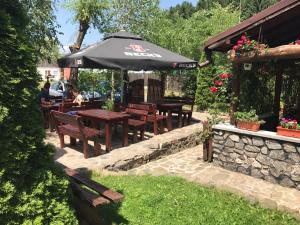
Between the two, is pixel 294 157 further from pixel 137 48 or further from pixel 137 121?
pixel 137 48

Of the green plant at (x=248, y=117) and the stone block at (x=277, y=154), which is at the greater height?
the green plant at (x=248, y=117)

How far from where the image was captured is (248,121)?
652cm

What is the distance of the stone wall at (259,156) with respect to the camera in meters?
5.91

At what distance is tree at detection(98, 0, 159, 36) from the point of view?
1719 centimetres

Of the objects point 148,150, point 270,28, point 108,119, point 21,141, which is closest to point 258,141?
point 148,150

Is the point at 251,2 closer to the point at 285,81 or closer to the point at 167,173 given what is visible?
the point at 285,81

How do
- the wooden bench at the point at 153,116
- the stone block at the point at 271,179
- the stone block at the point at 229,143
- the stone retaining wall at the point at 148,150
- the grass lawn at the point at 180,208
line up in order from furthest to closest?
the wooden bench at the point at 153,116 → the stone block at the point at 229,143 → the stone retaining wall at the point at 148,150 → the stone block at the point at 271,179 → the grass lawn at the point at 180,208

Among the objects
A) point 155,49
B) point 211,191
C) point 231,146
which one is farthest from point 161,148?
point 155,49

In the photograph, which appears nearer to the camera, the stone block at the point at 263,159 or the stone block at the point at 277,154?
the stone block at the point at 277,154

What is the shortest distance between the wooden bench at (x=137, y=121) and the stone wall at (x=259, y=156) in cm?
198

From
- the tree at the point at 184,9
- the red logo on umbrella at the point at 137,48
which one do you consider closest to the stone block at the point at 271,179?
the red logo on umbrella at the point at 137,48

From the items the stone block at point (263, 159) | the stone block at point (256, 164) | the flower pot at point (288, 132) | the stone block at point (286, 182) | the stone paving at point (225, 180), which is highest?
the flower pot at point (288, 132)

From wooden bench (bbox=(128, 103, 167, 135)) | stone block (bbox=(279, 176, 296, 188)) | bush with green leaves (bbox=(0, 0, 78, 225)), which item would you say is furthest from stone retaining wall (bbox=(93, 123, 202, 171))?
bush with green leaves (bbox=(0, 0, 78, 225))

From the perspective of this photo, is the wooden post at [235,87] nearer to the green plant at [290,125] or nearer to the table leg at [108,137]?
the green plant at [290,125]
